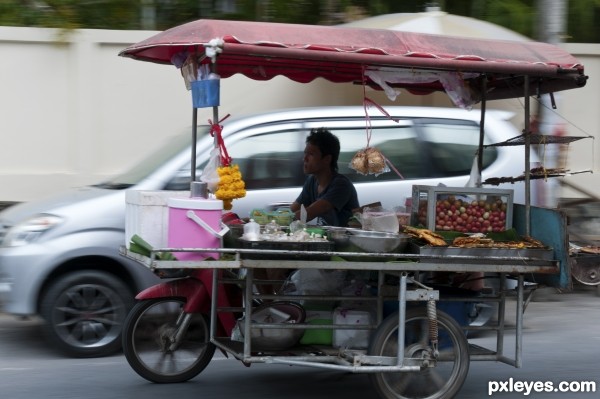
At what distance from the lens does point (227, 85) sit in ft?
31.6

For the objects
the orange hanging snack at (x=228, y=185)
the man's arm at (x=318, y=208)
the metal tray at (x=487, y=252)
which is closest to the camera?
Result: the orange hanging snack at (x=228, y=185)

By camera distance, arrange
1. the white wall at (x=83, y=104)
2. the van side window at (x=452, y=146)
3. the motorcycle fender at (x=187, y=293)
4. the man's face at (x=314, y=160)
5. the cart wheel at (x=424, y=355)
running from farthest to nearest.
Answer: the white wall at (x=83, y=104) < the van side window at (x=452, y=146) < the man's face at (x=314, y=160) < the motorcycle fender at (x=187, y=293) < the cart wheel at (x=424, y=355)

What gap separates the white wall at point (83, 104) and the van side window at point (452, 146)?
1768 mm

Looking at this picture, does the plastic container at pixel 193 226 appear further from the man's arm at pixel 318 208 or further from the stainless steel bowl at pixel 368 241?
the man's arm at pixel 318 208

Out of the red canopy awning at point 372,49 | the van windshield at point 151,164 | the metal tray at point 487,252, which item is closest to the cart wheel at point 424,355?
the metal tray at point 487,252

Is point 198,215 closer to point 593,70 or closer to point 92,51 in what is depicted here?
point 92,51

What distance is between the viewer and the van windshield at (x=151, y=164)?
691 centimetres

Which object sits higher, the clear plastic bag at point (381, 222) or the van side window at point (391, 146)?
the van side window at point (391, 146)

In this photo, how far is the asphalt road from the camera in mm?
5598

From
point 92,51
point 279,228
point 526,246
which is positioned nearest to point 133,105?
point 92,51

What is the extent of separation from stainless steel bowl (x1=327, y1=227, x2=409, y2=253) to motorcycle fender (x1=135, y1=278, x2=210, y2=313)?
0.94m

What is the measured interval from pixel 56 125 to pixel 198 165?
3339 millimetres

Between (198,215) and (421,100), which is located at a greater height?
(421,100)

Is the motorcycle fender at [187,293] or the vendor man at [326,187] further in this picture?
the vendor man at [326,187]
